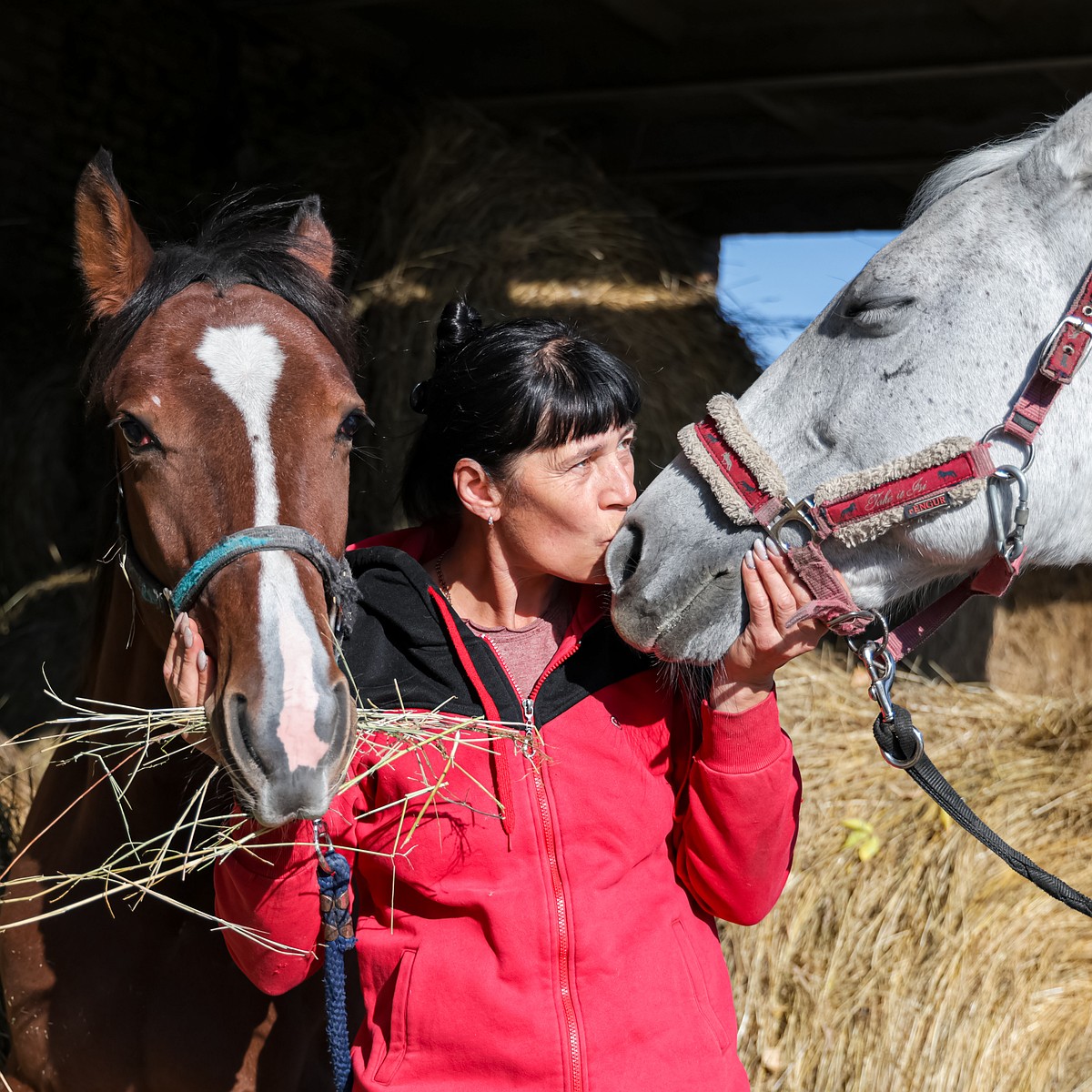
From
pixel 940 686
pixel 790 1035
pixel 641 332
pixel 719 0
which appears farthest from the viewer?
pixel 641 332

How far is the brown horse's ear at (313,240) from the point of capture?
1.77 metres

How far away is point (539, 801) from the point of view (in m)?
1.44

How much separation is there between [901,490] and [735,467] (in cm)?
22

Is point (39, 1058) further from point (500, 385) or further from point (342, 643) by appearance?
point (500, 385)

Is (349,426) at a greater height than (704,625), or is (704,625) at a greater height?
(349,426)

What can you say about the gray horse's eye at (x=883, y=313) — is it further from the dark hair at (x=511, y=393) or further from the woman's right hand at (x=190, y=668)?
the woman's right hand at (x=190, y=668)

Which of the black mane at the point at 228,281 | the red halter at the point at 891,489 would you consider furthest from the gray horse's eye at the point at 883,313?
the black mane at the point at 228,281

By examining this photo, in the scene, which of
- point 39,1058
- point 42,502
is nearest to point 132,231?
point 39,1058

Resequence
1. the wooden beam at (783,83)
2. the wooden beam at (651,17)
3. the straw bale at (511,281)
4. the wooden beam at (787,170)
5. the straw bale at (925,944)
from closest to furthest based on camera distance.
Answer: the straw bale at (925,944) → the wooden beam at (783,83) → the wooden beam at (651,17) → the straw bale at (511,281) → the wooden beam at (787,170)

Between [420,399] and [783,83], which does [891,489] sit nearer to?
[420,399]

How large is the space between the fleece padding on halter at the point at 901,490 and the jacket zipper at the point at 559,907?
47 cm

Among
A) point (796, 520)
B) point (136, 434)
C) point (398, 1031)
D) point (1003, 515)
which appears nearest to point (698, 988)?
point (398, 1031)

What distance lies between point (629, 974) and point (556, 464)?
695 millimetres

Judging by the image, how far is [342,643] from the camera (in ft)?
5.07
